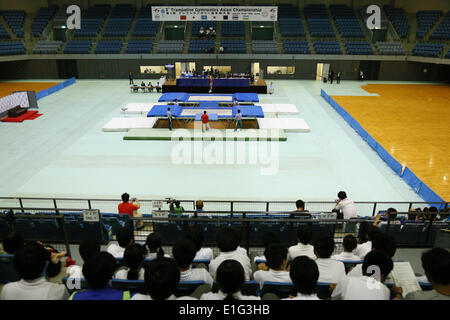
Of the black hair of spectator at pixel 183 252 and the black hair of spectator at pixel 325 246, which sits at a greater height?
the black hair of spectator at pixel 183 252

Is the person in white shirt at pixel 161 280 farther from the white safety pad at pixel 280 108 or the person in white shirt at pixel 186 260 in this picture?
the white safety pad at pixel 280 108

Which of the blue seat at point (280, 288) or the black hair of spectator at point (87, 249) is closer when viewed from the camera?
the blue seat at point (280, 288)

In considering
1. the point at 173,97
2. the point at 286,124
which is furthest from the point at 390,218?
the point at 173,97

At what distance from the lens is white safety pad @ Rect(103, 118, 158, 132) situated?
17094mm

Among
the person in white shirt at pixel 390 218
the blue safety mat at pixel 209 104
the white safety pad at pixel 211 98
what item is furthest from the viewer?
the white safety pad at pixel 211 98

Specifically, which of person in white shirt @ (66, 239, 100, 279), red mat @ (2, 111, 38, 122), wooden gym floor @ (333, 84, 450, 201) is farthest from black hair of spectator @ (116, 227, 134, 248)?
red mat @ (2, 111, 38, 122)

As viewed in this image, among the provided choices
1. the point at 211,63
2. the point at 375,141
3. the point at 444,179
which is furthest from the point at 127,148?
the point at 211,63

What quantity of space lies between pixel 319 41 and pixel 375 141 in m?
23.3

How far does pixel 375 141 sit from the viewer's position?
14492 mm

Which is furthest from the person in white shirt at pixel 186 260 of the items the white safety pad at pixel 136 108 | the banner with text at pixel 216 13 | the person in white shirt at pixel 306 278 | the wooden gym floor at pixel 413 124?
the banner with text at pixel 216 13

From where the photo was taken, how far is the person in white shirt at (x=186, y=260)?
363cm

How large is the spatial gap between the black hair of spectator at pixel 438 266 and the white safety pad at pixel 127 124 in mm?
16004

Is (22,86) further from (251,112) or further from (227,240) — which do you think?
(227,240)
